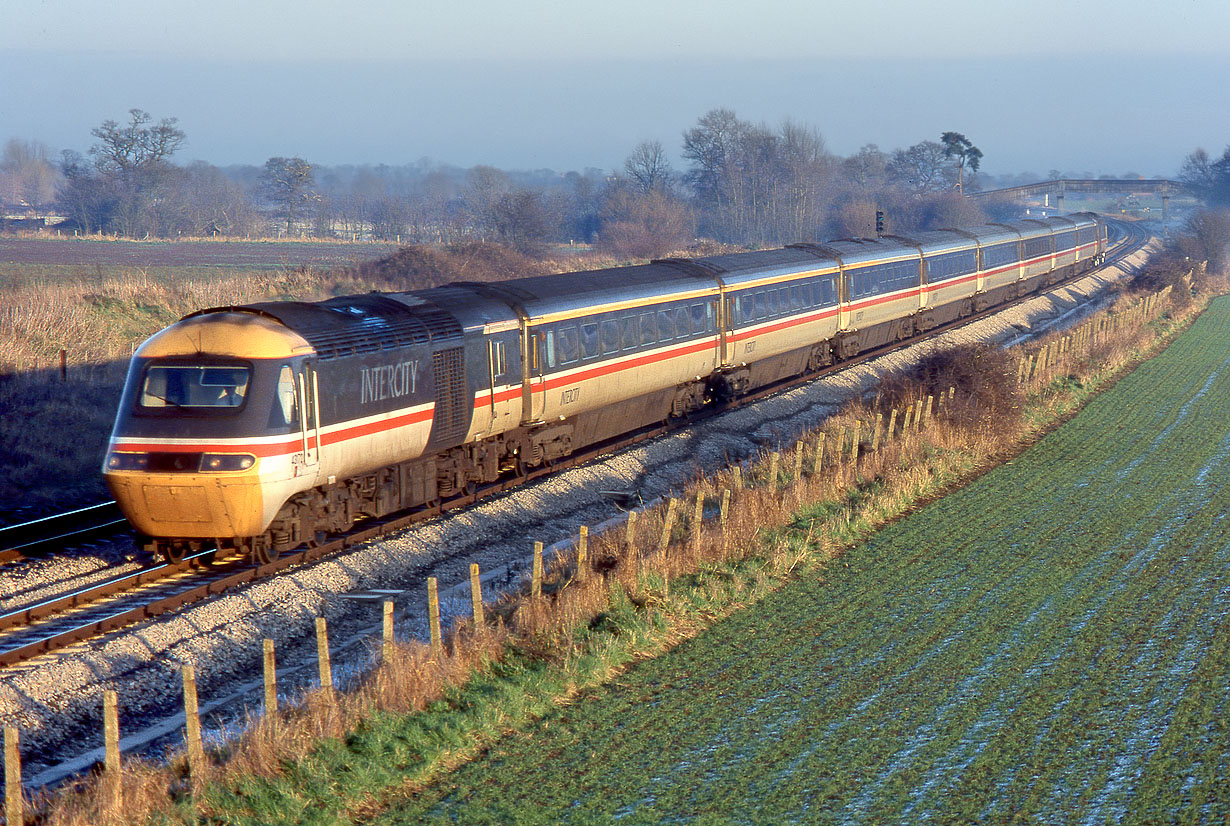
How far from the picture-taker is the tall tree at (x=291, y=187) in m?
102

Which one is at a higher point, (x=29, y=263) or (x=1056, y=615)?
(x=29, y=263)

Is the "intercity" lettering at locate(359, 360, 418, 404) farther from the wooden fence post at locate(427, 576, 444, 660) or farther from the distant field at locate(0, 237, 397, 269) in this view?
the distant field at locate(0, 237, 397, 269)

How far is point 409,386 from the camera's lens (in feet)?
52.6

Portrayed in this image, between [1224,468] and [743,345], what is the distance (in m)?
9.97

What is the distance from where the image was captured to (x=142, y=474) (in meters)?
13.5

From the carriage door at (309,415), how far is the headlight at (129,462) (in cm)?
174

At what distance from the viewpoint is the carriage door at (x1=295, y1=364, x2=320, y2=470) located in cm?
1405

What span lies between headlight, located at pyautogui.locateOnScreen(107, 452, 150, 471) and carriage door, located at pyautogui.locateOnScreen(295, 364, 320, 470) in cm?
174

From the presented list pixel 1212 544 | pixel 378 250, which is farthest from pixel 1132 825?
pixel 378 250

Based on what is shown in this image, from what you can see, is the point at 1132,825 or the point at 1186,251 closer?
the point at 1132,825

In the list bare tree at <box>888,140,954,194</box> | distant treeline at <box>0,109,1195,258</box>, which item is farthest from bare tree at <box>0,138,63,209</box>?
bare tree at <box>888,140,954,194</box>

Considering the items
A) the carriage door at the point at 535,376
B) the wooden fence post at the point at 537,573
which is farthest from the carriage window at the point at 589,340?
the wooden fence post at the point at 537,573

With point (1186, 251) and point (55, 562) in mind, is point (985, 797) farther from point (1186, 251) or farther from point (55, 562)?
point (1186, 251)

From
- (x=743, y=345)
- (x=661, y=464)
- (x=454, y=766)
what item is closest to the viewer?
(x=454, y=766)
